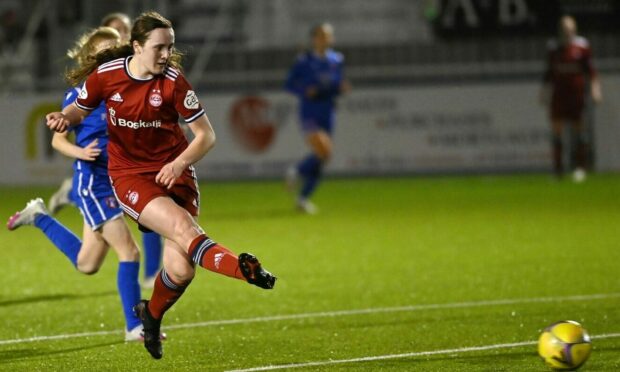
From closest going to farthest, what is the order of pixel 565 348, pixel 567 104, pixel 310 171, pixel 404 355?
pixel 565 348, pixel 404 355, pixel 310 171, pixel 567 104

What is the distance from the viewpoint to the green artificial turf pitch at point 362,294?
7254mm

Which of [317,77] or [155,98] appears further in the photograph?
[317,77]

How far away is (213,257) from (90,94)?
3.88ft

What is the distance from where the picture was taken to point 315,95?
56.1 ft

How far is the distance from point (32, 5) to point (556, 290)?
16365mm

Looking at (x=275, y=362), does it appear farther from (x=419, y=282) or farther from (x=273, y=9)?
(x=273, y=9)

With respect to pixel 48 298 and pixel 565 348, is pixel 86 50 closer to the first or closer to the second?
pixel 48 298

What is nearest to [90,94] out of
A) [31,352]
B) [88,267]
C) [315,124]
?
[31,352]

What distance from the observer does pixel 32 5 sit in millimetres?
24078

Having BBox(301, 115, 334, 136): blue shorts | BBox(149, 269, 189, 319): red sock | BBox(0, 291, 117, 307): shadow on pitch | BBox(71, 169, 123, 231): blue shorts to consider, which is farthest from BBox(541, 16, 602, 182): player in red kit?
BBox(149, 269, 189, 319): red sock

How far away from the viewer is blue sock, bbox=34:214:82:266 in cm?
895

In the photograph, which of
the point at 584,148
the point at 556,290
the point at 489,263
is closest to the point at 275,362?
the point at 556,290

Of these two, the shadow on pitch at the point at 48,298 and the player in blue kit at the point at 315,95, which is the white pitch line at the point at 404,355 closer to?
the shadow on pitch at the point at 48,298

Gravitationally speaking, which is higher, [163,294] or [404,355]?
[163,294]
